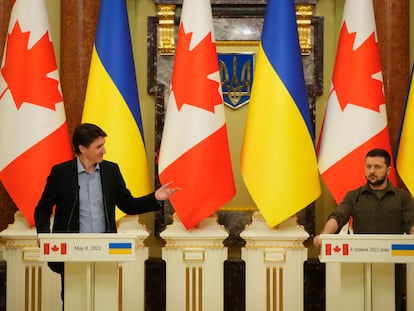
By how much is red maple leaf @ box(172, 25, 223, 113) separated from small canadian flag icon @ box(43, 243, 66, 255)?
169cm

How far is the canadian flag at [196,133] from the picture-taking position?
5.21 metres

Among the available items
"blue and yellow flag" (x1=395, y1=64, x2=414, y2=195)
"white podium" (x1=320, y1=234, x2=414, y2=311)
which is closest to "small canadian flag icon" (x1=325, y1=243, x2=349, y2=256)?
"white podium" (x1=320, y1=234, x2=414, y2=311)

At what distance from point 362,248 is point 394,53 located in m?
2.49

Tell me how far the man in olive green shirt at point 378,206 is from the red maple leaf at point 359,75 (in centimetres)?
84

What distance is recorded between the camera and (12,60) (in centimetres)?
549

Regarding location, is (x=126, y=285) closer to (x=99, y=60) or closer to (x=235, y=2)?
(x=99, y=60)

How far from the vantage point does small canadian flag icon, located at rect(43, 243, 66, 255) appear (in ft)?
12.6

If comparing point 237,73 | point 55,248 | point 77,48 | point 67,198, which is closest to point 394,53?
point 237,73

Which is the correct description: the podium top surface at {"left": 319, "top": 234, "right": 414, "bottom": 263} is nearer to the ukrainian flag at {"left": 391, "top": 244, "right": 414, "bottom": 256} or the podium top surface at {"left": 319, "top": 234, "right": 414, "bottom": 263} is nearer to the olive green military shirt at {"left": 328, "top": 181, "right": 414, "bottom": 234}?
the ukrainian flag at {"left": 391, "top": 244, "right": 414, "bottom": 256}

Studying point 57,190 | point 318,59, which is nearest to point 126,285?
point 57,190

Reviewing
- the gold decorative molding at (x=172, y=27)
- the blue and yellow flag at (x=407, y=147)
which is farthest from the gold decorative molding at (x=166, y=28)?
the blue and yellow flag at (x=407, y=147)

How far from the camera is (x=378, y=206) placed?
14.9ft

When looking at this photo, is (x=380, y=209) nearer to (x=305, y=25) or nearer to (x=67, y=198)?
(x=67, y=198)

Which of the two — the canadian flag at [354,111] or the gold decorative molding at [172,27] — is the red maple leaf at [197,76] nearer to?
the canadian flag at [354,111]
